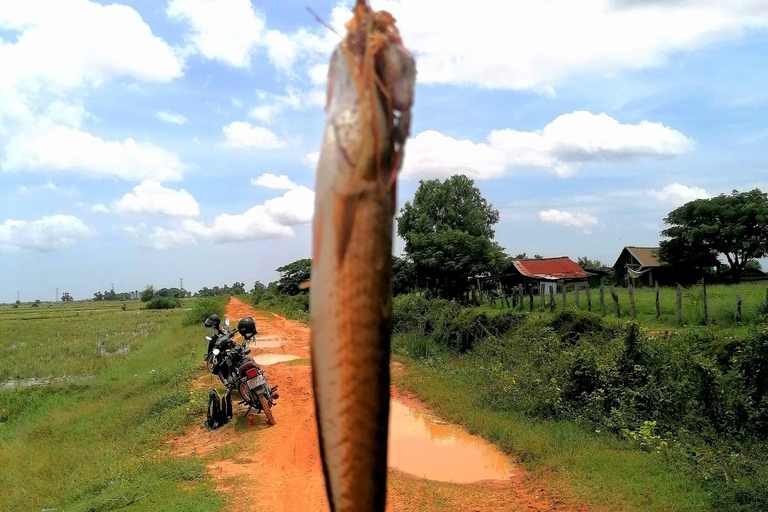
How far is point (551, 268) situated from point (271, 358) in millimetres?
22831

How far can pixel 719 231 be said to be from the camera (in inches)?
1054

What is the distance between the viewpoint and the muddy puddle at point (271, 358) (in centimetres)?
1297

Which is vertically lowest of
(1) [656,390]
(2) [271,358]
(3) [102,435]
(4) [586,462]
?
(3) [102,435]

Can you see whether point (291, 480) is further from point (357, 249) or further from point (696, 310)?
point (696, 310)

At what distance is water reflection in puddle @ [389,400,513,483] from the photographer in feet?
20.7

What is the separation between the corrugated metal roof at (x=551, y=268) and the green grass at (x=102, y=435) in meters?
18.5

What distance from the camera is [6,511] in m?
5.91

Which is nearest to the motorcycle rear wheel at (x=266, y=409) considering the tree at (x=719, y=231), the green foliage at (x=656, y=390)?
the green foliage at (x=656, y=390)

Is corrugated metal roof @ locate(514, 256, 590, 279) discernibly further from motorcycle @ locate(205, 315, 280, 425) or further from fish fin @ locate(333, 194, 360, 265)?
fish fin @ locate(333, 194, 360, 265)

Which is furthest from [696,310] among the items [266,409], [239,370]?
[239,370]

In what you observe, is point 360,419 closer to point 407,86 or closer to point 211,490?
point 407,86

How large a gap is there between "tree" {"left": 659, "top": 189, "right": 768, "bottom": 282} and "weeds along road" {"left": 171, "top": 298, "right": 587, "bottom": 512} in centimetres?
2544

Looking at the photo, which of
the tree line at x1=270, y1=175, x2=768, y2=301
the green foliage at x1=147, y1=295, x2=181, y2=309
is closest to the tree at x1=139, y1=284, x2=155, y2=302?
the green foliage at x1=147, y1=295, x2=181, y2=309

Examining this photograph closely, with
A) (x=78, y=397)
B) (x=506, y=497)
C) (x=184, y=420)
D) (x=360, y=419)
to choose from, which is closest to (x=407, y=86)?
(x=360, y=419)
